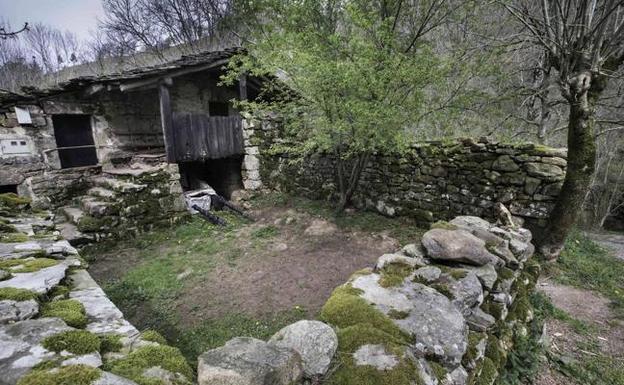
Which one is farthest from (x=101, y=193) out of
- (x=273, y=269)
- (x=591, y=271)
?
(x=591, y=271)

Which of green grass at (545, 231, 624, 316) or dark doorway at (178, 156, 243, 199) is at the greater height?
dark doorway at (178, 156, 243, 199)

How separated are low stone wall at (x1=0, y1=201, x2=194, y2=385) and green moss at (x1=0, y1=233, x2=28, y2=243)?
577 millimetres

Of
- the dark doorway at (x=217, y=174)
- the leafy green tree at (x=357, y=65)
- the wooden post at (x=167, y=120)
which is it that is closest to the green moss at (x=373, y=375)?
the leafy green tree at (x=357, y=65)

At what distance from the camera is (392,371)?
1285 millimetres

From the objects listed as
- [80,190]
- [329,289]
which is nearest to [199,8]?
[80,190]

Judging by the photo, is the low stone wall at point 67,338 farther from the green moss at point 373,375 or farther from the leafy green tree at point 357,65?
the leafy green tree at point 357,65

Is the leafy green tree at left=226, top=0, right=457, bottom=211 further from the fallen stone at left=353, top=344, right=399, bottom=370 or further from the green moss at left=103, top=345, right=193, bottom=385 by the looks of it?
the green moss at left=103, top=345, right=193, bottom=385

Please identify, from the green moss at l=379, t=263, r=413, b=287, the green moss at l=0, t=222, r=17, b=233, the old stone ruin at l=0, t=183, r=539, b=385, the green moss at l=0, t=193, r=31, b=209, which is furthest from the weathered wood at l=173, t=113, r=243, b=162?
the green moss at l=379, t=263, r=413, b=287

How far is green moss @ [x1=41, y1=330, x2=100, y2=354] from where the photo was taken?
111 centimetres

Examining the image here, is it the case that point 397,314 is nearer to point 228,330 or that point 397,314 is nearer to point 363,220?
point 228,330

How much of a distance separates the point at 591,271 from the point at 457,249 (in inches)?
165

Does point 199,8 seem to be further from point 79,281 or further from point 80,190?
point 79,281

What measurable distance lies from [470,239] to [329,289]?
86.0 inches

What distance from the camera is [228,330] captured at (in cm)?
327
